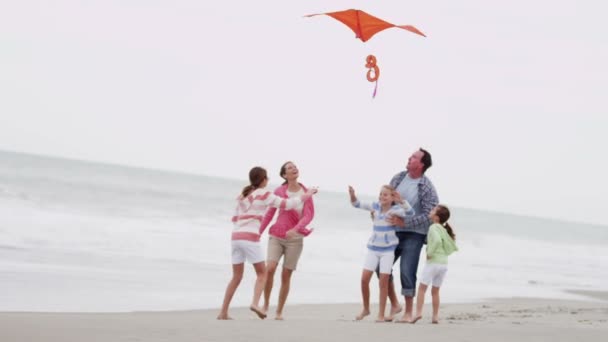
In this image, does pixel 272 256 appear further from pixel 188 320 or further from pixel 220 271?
pixel 220 271

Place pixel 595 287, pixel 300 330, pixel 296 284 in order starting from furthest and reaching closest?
pixel 595 287
pixel 296 284
pixel 300 330

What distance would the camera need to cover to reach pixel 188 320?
7.26m

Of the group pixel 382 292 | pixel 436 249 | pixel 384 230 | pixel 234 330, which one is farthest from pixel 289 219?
pixel 234 330

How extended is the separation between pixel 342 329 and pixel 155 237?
13.7m

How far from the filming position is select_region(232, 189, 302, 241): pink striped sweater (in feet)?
26.3

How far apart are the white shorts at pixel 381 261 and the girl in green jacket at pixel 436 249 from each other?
0.34 meters

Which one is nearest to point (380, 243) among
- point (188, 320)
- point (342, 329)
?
point (342, 329)

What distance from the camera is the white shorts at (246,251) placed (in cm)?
802

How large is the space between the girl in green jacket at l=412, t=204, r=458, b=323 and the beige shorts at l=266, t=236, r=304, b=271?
3.98 feet

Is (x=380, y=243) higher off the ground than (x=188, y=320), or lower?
A: higher

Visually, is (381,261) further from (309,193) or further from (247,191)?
(247,191)

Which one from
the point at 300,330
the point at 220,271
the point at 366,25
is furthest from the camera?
the point at 220,271

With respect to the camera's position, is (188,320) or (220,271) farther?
(220,271)

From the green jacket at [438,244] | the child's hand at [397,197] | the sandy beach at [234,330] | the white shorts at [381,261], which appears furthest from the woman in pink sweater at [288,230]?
the green jacket at [438,244]
